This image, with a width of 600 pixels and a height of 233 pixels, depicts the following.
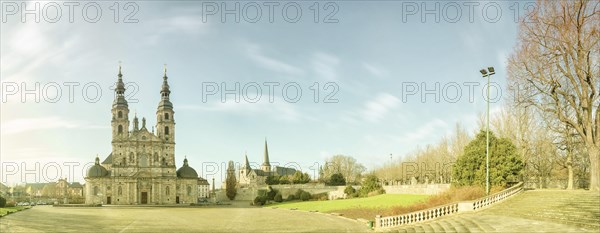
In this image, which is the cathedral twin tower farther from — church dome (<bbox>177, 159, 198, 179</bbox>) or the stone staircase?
the stone staircase

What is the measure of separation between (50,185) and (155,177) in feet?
363

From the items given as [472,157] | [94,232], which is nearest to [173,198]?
[94,232]

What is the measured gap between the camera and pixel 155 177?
9031cm

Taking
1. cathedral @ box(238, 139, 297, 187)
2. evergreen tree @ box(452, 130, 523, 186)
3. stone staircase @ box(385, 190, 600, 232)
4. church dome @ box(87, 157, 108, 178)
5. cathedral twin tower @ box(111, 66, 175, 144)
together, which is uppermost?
cathedral twin tower @ box(111, 66, 175, 144)

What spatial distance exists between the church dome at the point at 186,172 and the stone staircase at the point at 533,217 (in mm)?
70530

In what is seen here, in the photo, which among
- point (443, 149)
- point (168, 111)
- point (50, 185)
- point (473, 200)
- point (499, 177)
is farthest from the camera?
point (50, 185)

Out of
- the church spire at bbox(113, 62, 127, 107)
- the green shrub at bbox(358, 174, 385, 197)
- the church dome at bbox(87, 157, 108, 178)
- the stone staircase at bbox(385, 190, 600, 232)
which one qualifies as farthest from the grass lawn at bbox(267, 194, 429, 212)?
the church spire at bbox(113, 62, 127, 107)

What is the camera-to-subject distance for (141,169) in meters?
90.6

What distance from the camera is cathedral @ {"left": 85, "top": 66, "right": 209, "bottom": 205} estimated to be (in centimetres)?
8750

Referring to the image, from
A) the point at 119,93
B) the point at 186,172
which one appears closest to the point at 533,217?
the point at 186,172

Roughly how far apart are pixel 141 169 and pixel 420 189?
56845 millimetres

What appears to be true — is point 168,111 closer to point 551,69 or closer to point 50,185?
point 551,69

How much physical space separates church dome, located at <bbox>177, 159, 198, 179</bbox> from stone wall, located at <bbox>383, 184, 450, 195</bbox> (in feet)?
139

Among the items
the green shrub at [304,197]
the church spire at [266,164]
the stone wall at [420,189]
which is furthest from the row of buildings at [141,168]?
the church spire at [266,164]
